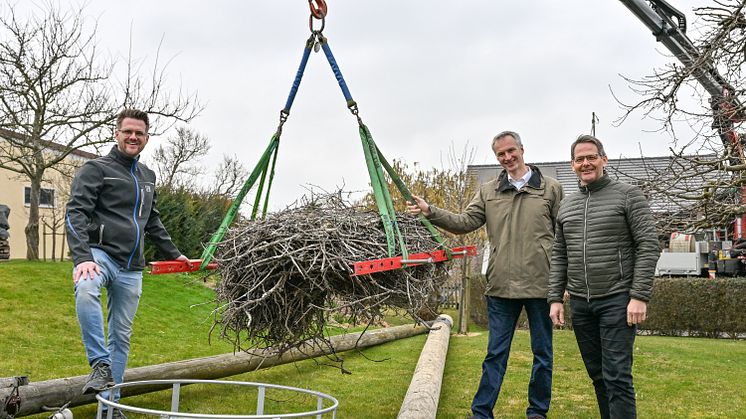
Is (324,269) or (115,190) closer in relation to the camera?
(324,269)

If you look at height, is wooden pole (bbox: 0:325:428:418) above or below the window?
below

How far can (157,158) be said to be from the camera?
2531 centimetres

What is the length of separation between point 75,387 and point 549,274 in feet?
9.35

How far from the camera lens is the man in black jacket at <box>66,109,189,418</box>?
2.95 m

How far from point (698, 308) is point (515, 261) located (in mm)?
8832

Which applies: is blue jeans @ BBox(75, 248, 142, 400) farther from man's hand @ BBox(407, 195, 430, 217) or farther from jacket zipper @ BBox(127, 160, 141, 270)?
man's hand @ BBox(407, 195, 430, 217)

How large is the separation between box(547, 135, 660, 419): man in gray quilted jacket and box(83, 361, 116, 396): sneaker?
7.22 feet

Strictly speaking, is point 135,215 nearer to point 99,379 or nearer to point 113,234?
point 113,234

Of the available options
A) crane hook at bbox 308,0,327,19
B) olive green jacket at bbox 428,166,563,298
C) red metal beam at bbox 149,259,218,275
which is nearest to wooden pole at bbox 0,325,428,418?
red metal beam at bbox 149,259,218,275

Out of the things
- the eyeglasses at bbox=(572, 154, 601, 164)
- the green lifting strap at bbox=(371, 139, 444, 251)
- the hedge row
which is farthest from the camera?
the hedge row

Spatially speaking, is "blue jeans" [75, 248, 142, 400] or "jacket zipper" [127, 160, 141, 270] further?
"jacket zipper" [127, 160, 141, 270]

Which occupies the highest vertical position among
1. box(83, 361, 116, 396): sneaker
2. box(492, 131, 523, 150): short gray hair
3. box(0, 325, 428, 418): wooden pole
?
box(492, 131, 523, 150): short gray hair

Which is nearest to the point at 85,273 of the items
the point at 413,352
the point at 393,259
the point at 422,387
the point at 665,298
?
the point at 393,259

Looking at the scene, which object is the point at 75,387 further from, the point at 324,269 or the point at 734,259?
the point at 734,259
